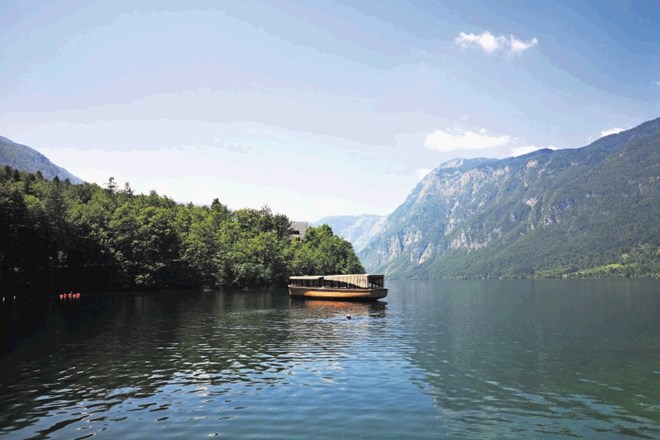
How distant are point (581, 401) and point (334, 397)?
1387 cm

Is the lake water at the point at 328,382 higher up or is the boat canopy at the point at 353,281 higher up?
the boat canopy at the point at 353,281

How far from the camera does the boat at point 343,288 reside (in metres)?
110

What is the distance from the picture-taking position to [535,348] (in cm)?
4419

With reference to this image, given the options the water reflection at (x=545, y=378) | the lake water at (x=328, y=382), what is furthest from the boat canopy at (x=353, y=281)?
the lake water at (x=328, y=382)

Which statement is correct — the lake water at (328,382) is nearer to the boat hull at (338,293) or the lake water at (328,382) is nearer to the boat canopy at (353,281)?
the boat hull at (338,293)

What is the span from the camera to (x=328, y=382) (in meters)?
30.3

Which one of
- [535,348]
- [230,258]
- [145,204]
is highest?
[145,204]

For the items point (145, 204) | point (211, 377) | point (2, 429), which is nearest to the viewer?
point (2, 429)

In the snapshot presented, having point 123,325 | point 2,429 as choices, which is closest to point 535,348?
point 2,429

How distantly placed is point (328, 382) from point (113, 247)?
129 meters

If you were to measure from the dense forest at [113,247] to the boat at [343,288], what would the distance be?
52.4 metres

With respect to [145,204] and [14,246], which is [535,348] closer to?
[14,246]

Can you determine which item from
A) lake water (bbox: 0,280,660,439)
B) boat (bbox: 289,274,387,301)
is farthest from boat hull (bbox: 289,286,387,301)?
lake water (bbox: 0,280,660,439)

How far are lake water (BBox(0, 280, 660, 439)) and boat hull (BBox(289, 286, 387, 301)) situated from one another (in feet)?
163
